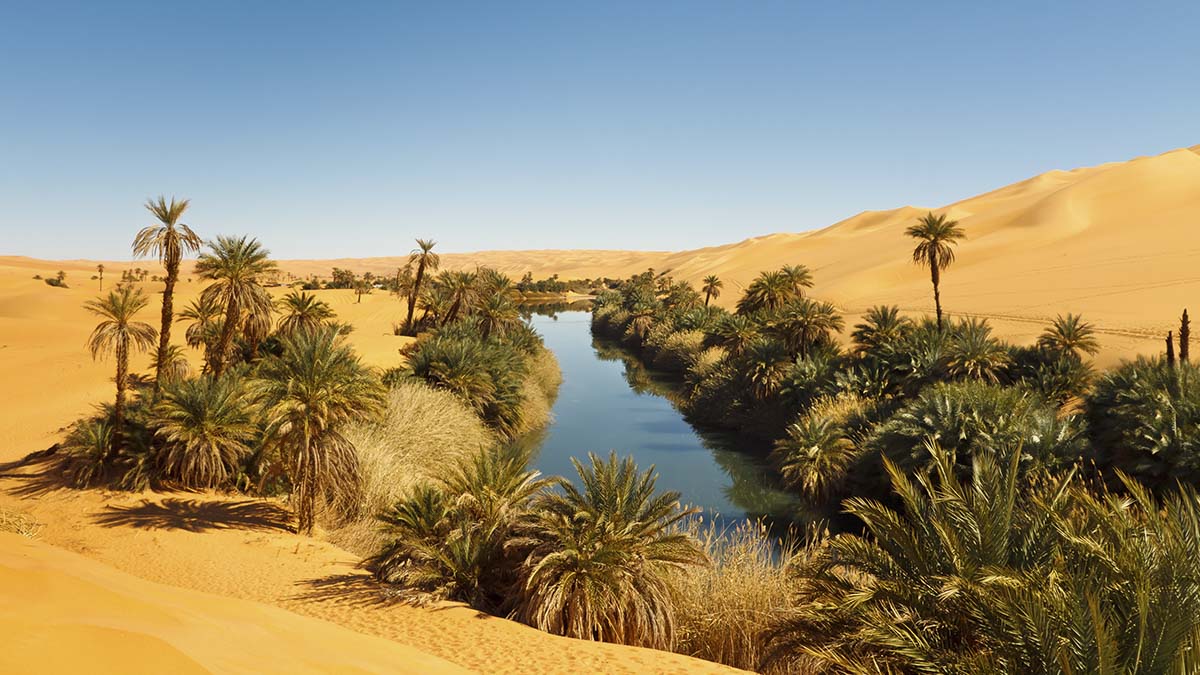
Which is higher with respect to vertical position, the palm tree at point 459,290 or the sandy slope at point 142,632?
the palm tree at point 459,290

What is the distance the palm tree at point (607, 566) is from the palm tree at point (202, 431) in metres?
10.1

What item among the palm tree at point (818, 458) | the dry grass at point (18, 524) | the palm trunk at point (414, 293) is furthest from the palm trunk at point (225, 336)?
the palm trunk at point (414, 293)

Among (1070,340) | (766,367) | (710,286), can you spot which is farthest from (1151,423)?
(710,286)

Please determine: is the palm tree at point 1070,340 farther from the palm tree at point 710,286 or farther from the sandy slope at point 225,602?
the palm tree at point 710,286

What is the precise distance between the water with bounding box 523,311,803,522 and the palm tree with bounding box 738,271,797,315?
7344mm

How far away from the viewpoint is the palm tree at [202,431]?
633 inches

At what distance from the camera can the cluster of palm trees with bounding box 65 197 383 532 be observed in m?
14.2

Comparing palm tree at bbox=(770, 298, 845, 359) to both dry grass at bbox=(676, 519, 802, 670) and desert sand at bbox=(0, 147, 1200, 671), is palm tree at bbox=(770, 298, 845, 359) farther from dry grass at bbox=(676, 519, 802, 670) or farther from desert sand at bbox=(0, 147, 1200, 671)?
dry grass at bbox=(676, 519, 802, 670)

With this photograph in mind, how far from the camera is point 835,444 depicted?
794 inches

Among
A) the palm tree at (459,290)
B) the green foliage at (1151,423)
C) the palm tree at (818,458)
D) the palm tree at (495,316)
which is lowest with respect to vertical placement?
the palm tree at (818,458)

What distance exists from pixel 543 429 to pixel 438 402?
8.48 m

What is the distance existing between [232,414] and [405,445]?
4.97 meters

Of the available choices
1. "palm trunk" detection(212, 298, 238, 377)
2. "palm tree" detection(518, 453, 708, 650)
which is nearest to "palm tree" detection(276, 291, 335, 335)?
"palm trunk" detection(212, 298, 238, 377)

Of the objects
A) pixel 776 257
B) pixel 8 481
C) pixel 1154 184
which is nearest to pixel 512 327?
pixel 8 481
